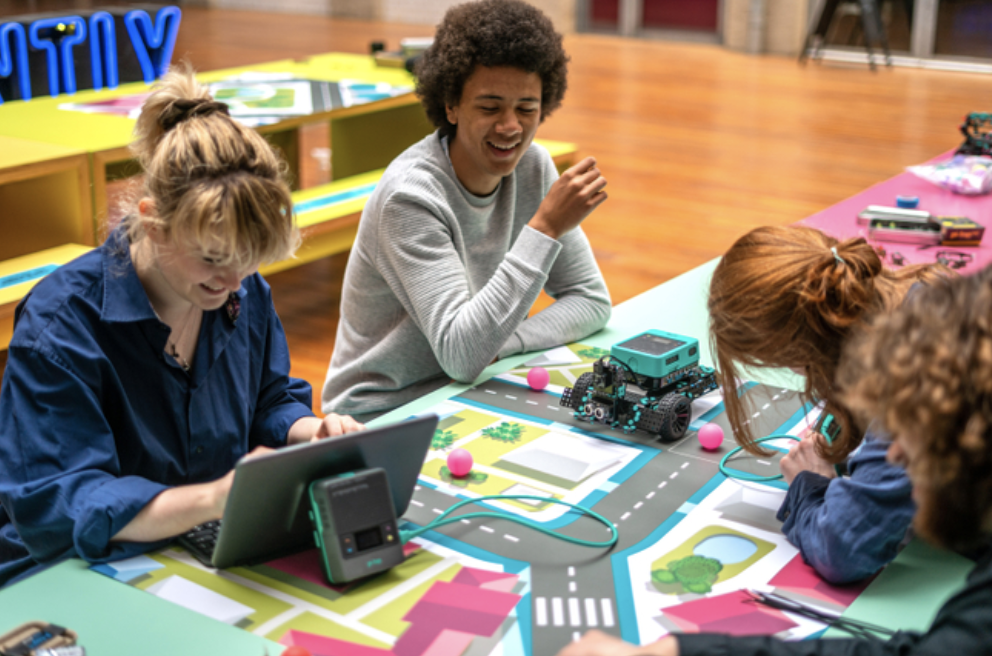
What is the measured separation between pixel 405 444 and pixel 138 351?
39cm

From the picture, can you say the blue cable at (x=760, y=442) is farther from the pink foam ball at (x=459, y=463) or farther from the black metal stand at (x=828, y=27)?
the black metal stand at (x=828, y=27)

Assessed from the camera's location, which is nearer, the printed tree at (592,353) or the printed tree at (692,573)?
the printed tree at (692,573)

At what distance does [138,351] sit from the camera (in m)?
1.31

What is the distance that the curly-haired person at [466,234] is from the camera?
178 centimetres

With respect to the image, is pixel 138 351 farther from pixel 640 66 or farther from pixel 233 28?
pixel 233 28

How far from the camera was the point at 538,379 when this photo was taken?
1768mm

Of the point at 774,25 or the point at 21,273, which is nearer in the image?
the point at 21,273

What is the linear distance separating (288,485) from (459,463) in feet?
1.15

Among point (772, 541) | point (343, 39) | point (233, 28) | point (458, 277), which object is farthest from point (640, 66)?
point (772, 541)

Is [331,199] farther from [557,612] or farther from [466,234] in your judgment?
[557,612]

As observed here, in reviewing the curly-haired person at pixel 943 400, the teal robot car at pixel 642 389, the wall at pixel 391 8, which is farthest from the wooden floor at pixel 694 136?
the curly-haired person at pixel 943 400

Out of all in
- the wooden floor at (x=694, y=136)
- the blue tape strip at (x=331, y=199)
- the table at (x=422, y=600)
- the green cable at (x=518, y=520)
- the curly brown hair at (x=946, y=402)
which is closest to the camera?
the curly brown hair at (x=946, y=402)

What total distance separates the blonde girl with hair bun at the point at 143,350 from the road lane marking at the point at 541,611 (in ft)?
1.22

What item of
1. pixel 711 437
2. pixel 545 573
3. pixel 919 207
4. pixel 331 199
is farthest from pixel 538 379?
pixel 331 199
